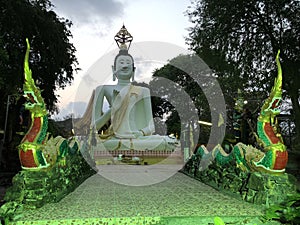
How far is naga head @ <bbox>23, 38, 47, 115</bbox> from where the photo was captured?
10.0 feet

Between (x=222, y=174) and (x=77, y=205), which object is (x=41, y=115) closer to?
(x=77, y=205)

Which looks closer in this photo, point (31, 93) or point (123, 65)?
point (31, 93)

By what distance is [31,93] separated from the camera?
3.08m

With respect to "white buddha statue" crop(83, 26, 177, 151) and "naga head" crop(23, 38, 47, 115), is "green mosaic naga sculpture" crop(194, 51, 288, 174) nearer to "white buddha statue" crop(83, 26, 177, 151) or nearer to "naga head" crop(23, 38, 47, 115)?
"naga head" crop(23, 38, 47, 115)

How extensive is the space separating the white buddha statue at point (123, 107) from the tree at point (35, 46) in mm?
1485

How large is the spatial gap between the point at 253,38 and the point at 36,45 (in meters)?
6.60

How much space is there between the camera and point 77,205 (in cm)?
316

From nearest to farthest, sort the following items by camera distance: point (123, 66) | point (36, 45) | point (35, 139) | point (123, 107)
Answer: point (35, 139)
point (36, 45)
point (123, 107)
point (123, 66)

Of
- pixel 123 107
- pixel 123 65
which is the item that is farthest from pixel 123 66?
pixel 123 107

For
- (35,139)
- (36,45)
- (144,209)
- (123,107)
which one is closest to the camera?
(144,209)

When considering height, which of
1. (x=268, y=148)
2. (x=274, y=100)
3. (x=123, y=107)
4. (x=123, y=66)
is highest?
(x=123, y=66)

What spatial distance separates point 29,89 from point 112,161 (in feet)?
18.6

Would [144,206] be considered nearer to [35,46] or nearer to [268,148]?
[268,148]

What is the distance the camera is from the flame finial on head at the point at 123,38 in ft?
34.2
